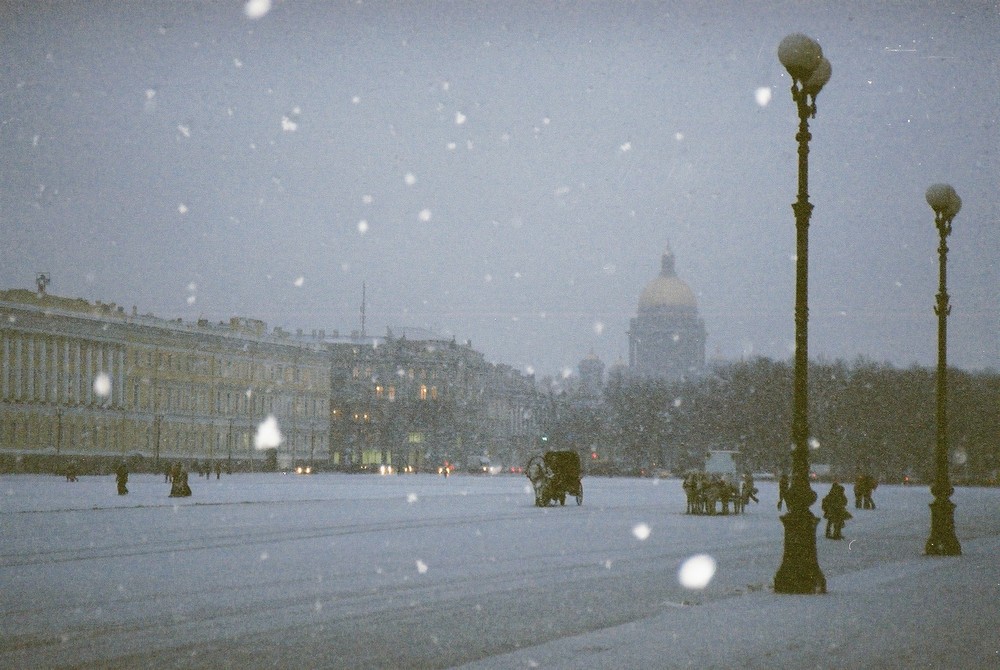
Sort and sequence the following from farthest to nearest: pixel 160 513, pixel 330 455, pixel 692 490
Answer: pixel 330 455 < pixel 692 490 < pixel 160 513

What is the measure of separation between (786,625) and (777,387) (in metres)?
108

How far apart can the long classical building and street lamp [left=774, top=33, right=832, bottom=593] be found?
8481 cm

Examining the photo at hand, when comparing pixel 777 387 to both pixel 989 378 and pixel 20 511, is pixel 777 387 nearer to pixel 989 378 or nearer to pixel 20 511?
pixel 989 378

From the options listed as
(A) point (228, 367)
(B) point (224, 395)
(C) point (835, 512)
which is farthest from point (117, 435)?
(C) point (835, 512)

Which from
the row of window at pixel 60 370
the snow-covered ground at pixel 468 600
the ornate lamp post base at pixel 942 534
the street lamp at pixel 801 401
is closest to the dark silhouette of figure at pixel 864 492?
the snow-covered ground at pixel 468 600

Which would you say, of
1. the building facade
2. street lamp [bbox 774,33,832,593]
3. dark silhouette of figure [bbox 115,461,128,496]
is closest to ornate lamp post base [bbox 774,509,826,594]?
street lamp [bbox 774,33,832,593]

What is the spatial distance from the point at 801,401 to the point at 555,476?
33058 mm

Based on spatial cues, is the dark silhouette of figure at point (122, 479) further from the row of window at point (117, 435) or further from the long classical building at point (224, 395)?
the row of window at point (117, 435)

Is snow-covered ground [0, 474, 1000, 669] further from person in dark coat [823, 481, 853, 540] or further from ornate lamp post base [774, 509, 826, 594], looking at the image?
person in dark coat [823, 481, 853, 540]

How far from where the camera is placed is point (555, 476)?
48.6m

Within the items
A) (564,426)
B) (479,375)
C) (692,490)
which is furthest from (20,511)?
(479,375)

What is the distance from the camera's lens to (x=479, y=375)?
584ft

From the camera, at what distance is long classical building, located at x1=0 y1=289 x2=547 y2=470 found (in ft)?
330

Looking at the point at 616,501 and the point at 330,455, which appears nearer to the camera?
the point at 616,501
